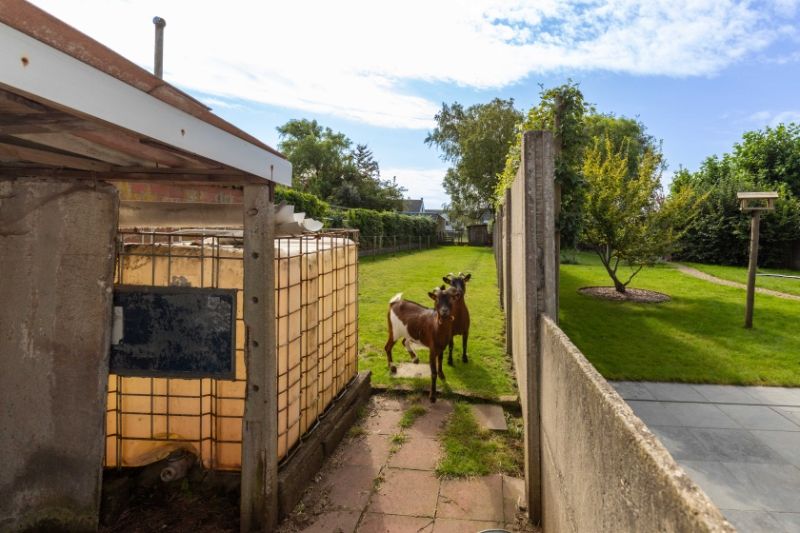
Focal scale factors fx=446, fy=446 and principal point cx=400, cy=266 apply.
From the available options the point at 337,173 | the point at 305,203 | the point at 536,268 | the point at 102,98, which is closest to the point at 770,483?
the point at 536,268

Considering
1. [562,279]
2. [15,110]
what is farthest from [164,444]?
[562,279]

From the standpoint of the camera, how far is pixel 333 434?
403cm

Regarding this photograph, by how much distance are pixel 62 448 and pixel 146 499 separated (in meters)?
0.74

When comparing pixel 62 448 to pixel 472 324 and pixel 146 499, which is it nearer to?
pixel 146 499

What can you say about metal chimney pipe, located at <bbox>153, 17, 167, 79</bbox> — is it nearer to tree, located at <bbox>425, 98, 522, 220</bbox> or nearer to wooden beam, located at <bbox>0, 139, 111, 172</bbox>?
wooden beam, located at <bbox>0, 139, 111, 172</bbox>

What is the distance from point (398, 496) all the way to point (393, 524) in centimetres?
33

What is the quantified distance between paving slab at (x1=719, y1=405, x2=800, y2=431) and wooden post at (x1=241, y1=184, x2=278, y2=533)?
4.80m

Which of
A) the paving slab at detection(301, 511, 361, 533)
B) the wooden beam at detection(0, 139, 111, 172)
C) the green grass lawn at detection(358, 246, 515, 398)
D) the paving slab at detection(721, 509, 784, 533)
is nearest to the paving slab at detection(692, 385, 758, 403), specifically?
the green grass lawn at detection(358, 246, 515, 398)

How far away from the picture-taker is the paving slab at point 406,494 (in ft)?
10.5

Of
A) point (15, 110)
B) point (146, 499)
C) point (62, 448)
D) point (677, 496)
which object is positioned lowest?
point (146, 499)

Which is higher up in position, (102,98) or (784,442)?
(102,98)

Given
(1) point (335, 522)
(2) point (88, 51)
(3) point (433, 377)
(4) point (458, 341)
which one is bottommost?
(1) point (335, 522)

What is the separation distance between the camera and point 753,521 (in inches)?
120

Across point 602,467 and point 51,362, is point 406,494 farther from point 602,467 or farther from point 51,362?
point 51,362
